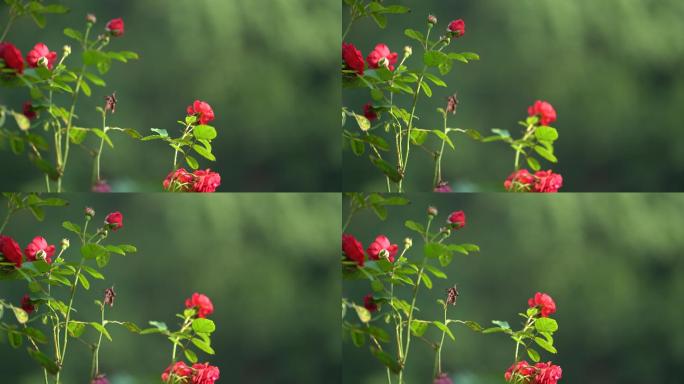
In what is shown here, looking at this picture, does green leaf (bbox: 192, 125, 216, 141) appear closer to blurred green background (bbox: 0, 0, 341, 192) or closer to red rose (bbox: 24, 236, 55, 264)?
blurred green background (bbox: 0, 0, 341, 192)

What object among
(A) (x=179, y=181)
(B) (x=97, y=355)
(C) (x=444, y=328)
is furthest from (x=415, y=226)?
(B) (x=97, y=355)

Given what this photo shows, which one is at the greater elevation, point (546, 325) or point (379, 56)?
point (379, 56)

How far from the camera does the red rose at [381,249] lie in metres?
2.28

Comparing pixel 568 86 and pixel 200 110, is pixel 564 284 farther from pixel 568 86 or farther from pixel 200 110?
pixel 200 110

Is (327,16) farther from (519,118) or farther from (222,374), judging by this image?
(222,374)

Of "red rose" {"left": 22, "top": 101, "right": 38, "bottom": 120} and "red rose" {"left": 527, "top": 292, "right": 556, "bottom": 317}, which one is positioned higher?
"red rose" {"left": 22, "top": 101, "right": 38, "bottom": 120}

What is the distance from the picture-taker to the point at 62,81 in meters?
2.21

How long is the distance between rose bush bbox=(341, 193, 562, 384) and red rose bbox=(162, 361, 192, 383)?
16.1 inches

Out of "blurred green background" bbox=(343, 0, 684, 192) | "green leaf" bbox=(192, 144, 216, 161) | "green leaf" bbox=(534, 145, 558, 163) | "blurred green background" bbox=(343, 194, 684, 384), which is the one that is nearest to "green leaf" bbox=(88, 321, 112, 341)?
"green leaf" bbox=(192, 144, 216, 161)

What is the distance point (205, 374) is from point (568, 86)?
45.7 inches

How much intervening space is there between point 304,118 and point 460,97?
40cm

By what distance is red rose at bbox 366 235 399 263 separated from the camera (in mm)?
2277

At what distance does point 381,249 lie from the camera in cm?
228

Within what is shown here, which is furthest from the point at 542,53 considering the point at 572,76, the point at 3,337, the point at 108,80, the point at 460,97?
the point at 3,337
